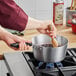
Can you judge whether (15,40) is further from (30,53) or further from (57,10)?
(57,10)

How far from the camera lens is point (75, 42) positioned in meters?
1.60

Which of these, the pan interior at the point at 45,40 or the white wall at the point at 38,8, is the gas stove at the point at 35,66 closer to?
the pan interior at the point at 45,40

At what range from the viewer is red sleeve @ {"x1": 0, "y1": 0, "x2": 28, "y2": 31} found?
165 cm

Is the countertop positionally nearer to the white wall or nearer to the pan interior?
the pan interior

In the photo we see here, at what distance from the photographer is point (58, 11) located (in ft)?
6.24

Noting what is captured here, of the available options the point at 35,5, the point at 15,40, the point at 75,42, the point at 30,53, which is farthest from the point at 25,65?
the point at 35,5

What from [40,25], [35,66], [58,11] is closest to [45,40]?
[35,66]

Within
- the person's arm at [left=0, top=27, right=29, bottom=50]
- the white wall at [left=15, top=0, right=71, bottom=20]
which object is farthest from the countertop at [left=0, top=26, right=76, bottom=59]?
the white wall at [left=15, top=0, right=71, bottom=20]

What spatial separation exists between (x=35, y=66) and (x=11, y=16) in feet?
1.74

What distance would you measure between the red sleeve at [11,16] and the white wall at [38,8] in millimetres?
553

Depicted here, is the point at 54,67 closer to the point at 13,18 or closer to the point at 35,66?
the point at 35,66

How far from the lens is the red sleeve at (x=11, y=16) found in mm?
1653

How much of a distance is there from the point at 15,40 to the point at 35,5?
2.81 ft

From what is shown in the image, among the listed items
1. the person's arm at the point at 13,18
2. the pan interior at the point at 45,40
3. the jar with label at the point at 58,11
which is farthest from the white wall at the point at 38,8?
the pan interior at the point at 45,40
